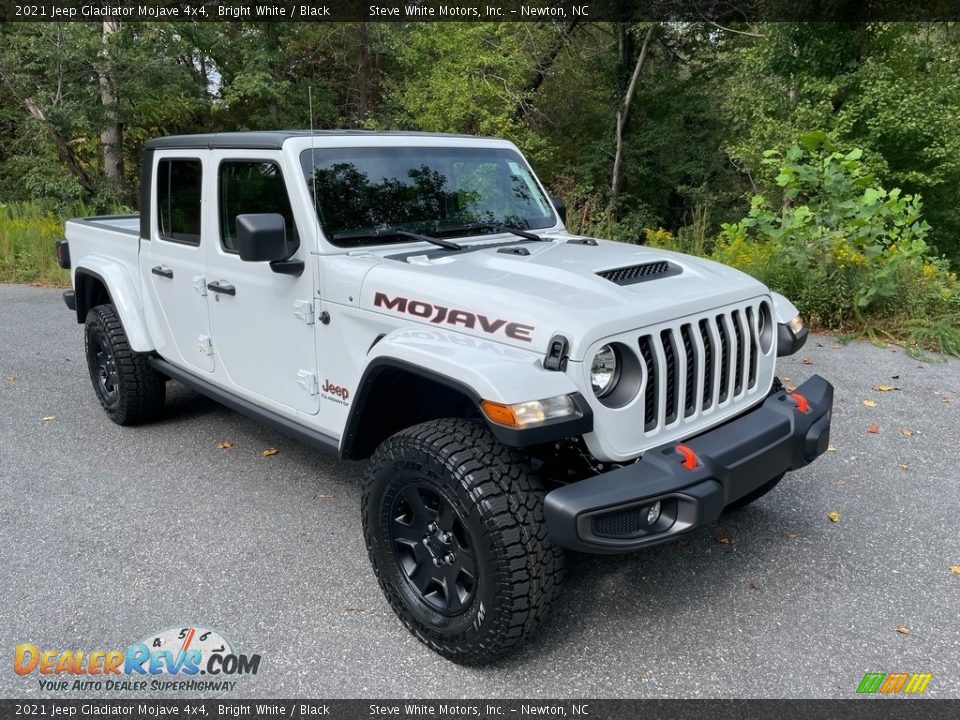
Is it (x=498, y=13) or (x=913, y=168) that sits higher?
(x=498, y=13)

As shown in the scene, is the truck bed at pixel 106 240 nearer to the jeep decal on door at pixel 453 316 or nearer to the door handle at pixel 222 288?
the door handle at pixel 222 288

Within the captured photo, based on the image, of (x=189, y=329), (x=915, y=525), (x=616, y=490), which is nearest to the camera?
(x=616, y=490)

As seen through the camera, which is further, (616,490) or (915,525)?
(915,525)

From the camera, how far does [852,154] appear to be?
656cm

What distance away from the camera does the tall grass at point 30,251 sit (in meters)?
10.9

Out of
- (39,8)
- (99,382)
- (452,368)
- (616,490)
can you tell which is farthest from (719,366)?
(39,8)

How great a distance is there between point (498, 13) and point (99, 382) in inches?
664

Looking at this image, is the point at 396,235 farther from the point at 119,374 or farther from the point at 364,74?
the point at 364,74

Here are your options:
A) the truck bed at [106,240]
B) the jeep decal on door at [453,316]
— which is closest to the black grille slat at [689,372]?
the jeep decal on door at [453,316]

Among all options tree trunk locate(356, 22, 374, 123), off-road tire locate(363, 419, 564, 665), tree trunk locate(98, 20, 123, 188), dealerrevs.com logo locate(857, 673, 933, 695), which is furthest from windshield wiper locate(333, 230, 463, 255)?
tree trunk locate(356, 22, 374, 123)

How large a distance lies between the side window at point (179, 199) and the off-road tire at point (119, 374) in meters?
0.87

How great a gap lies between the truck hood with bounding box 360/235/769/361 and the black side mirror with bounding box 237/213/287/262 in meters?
0.41

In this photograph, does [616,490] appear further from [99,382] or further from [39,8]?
[39,8]

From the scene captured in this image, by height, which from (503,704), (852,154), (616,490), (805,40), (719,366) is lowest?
(503,704)
